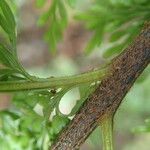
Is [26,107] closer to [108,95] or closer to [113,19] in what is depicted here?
[108,95]

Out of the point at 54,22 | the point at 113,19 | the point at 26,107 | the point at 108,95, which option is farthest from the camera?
the point at 54,22

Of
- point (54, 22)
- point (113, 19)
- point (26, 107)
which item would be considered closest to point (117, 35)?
point (113, 19)

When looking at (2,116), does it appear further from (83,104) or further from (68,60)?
(68,60)

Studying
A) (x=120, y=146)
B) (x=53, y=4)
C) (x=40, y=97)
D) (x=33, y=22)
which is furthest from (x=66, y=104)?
(x=40, y=97)

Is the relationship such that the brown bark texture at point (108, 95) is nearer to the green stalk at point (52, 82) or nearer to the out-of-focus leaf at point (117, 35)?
the green stalk at point (52, 82)

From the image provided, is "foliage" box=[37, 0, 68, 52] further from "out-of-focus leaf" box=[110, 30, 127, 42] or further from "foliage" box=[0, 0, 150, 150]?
"foliage" box=[0, 0, 150, 150]
